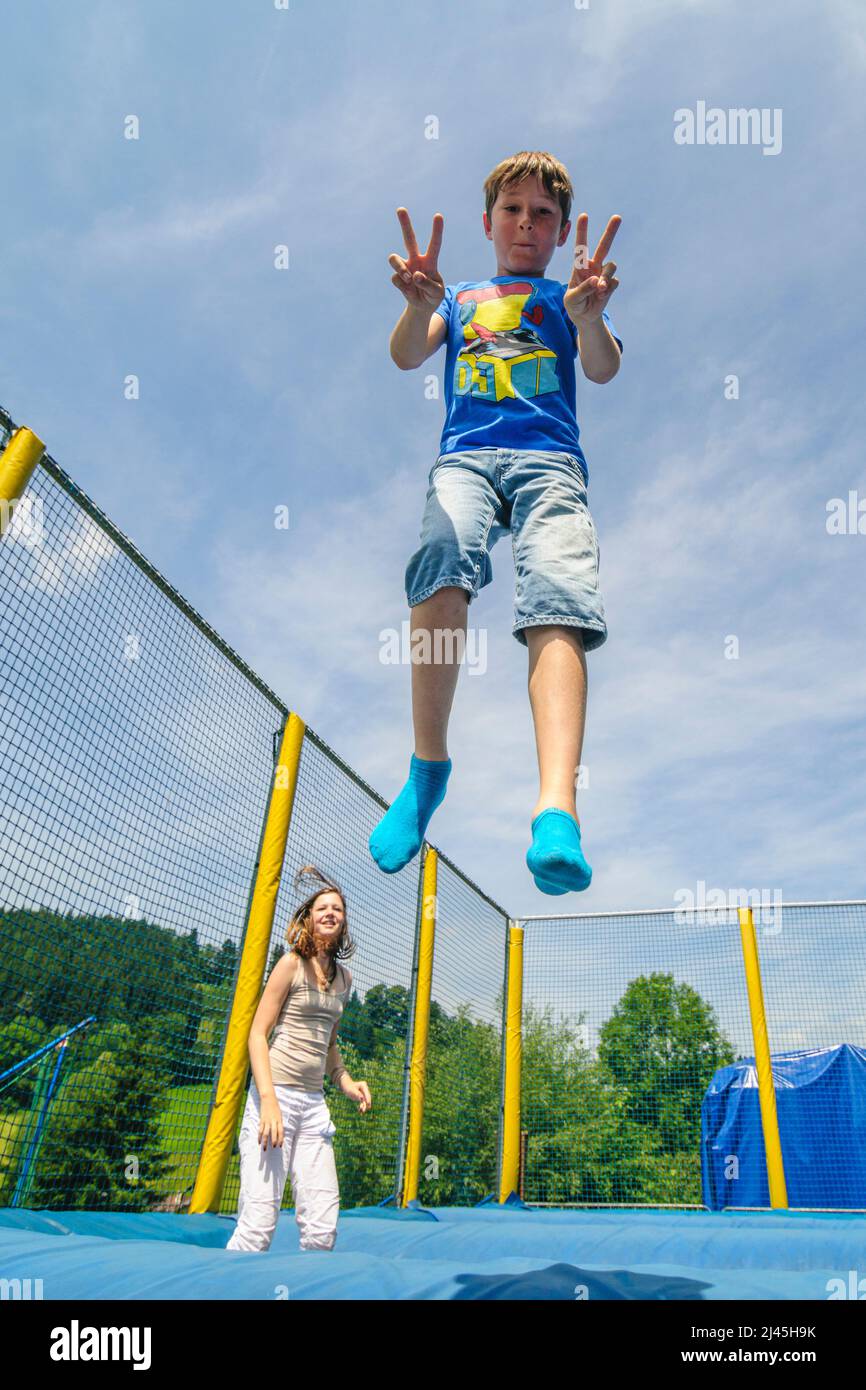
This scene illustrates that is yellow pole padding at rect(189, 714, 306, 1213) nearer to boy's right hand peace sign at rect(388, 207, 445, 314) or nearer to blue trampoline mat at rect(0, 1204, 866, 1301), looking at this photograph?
blue trampoline mat at rect(0, 1204, 866, 1301)

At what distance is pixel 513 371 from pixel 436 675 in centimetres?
72

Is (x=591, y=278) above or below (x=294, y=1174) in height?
above

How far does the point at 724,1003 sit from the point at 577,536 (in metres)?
4.98

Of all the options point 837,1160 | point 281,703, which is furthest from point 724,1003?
point 281,703

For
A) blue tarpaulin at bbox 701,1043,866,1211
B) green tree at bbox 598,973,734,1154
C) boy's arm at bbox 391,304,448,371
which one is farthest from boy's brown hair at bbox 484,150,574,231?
blue tarpaulin at bbox 701,1043,866,1211

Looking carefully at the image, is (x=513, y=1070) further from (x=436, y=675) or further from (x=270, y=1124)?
(x=436, y=675)

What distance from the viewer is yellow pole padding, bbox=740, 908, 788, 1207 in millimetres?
5309

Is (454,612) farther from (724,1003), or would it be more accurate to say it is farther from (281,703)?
(724,1003)

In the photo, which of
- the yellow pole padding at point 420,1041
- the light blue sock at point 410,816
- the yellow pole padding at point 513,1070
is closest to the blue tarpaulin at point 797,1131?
the yellow pole padding at point 513,1070

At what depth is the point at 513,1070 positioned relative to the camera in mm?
6391

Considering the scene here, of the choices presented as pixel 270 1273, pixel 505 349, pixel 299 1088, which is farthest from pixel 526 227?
pixel 299 1088

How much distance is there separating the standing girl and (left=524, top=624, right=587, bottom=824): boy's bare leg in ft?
5.73

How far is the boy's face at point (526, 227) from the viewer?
1.94 meters

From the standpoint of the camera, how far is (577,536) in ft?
5.43
